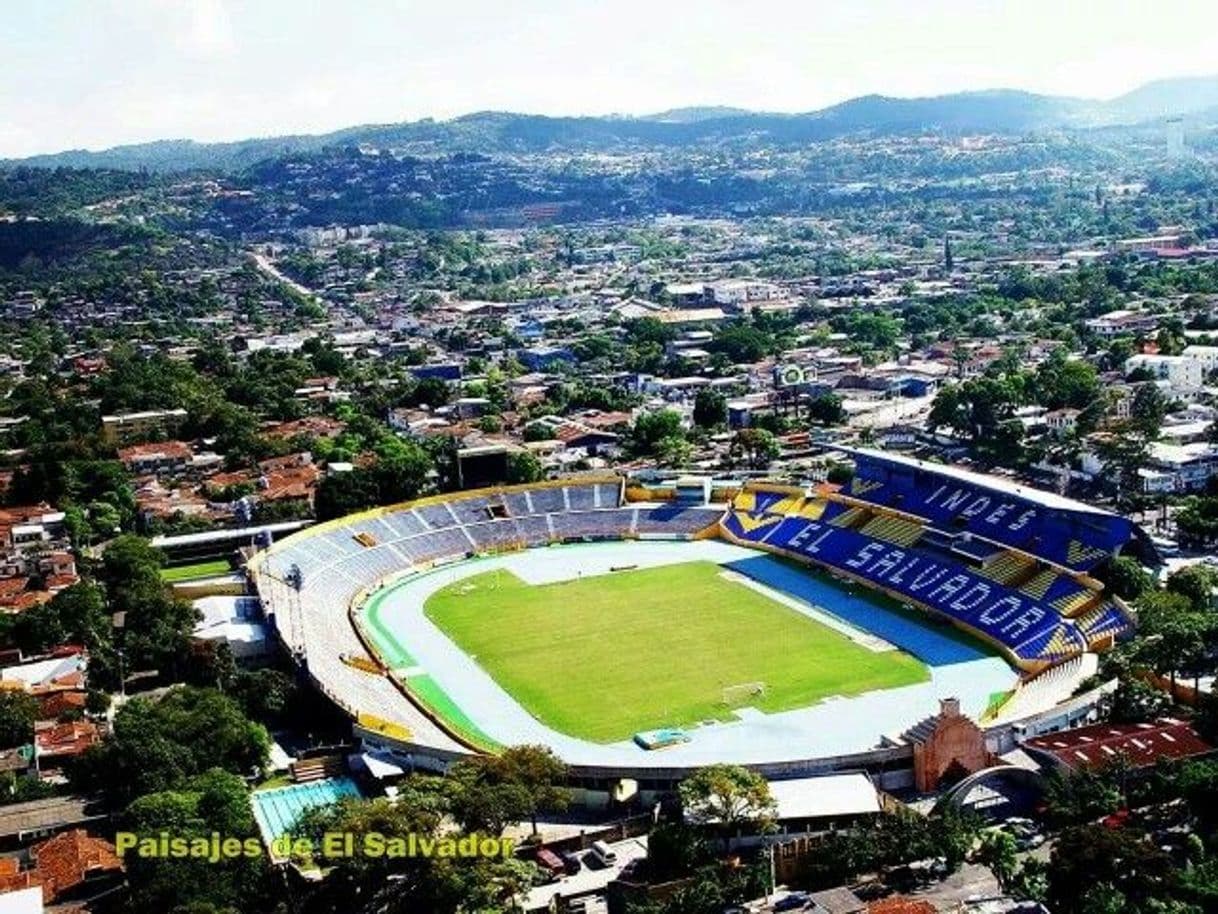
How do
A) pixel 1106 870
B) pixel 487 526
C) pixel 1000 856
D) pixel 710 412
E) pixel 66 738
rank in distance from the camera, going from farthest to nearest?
pixel 710 412 → pixel 487 526 → pixel 66 738 → pixel 1000 856 → pixel 1106 870

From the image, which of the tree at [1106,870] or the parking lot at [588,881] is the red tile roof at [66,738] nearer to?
the parking lot at [588,881]

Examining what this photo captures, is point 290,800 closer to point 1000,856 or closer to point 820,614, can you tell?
point 1000,856

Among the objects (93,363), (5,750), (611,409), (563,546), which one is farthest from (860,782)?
(93,363)

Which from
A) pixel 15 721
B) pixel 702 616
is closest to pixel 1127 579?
pixel 702 616

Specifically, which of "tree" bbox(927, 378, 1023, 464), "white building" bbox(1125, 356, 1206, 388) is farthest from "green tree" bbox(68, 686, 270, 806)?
"white building" bbox(1125, 356, 1206, 388)

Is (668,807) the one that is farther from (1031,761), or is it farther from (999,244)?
(999,244)
